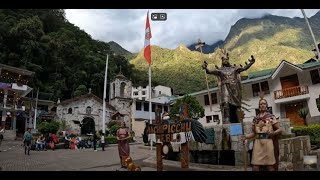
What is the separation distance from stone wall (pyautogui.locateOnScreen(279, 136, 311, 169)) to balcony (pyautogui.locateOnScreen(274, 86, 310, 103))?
16517 millimetres

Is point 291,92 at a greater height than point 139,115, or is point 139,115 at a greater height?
point 291,92

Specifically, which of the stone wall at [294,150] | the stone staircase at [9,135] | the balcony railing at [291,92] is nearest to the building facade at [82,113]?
the stone staircase at [9,135]

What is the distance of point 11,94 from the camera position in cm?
3497

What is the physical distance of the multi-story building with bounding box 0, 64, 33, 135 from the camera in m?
33.2

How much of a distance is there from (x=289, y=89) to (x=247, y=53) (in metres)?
40.8

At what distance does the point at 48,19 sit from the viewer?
56375 mm

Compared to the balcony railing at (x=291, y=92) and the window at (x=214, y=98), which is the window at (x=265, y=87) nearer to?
the balcony railing at (x=291, y=92)

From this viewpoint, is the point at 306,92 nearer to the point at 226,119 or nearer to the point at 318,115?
the point at 318,115

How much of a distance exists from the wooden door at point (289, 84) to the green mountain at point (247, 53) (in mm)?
24718

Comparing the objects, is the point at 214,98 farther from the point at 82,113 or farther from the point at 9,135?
the point at 9,135

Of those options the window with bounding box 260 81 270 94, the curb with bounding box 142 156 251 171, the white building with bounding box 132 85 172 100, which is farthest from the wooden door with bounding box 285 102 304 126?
the white building with bounding box 132 85 172 100

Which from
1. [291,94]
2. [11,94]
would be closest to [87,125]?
[11,94]

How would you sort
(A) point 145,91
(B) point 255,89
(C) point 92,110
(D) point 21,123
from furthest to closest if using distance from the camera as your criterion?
1. (A) point 145,91
2. (C) point 92,110
3. (D) point 21,123
4. (B) point 255,89
